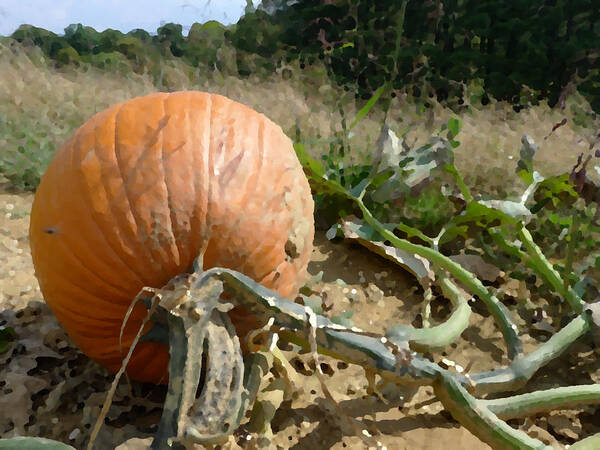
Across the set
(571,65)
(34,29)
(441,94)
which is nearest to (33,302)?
(441,94)

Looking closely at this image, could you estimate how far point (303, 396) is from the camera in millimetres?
1484

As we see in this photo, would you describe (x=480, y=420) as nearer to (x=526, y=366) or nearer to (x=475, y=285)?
(x=526, y=366)

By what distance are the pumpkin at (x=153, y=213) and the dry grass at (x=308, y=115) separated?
163cm

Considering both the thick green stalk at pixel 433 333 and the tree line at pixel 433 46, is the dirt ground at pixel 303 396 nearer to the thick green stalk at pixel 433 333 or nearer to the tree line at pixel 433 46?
the thick green stalk at pixel 433 333

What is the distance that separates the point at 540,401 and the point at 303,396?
0.58m

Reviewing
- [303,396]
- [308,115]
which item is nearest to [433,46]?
[308,115]

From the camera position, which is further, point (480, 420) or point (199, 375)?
point (480, 420)

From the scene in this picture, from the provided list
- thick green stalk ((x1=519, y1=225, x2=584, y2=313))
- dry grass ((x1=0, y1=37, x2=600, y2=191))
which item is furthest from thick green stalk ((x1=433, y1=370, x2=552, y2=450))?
dry grass ((x1=0, y1=37, x2=600, y2=191))

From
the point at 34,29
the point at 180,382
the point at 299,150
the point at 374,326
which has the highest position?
the point at 34,29

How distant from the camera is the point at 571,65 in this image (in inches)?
255

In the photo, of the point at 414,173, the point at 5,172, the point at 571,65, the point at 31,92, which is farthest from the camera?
the point at 571,65

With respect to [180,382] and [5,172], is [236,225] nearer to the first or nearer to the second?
[180,382]

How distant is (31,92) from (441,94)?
4547mm

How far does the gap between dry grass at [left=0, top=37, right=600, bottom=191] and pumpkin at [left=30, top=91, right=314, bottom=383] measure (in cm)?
163
